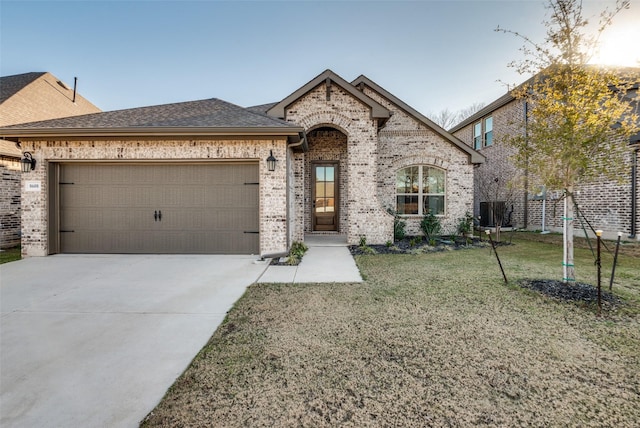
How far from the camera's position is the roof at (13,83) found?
10.6m

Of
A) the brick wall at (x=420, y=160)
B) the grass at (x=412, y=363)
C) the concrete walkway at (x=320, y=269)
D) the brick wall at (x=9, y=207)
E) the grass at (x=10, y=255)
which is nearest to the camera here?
the grass at (x=412, y=363)

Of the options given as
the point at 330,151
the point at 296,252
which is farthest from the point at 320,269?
the point at 330,151

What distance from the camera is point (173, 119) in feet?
23.2

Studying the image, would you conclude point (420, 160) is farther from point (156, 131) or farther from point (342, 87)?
point (156, 131)

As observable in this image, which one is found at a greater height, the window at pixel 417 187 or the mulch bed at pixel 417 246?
the window at pixel 417 187

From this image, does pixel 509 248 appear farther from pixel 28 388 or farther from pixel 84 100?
pixel 84 100

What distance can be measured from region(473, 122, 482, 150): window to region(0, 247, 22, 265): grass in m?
19.9

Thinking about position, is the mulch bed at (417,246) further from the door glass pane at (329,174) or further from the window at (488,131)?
the window at (488,131)

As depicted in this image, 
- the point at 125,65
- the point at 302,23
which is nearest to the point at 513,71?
the point at 302,23

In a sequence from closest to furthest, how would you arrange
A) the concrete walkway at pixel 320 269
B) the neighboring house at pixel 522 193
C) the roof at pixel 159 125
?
1. the concrete walkway at pixel 320 269
2. the roof at pixel 159 125
3. the neighboring house at pixel 522 193

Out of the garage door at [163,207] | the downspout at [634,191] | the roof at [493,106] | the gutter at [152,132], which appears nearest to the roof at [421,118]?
the downspout at [634,191]

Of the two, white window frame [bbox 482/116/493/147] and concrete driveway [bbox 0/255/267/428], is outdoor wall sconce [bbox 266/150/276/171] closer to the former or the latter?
concrete driveway [bbox 0/255/267/428]

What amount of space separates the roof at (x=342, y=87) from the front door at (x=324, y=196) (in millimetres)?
2774

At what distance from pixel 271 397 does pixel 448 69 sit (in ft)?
50.2
